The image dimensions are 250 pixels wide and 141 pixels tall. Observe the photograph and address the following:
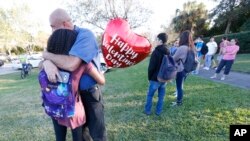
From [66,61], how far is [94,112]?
61 cm

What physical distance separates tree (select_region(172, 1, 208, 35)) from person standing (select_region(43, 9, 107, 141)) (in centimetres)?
3990

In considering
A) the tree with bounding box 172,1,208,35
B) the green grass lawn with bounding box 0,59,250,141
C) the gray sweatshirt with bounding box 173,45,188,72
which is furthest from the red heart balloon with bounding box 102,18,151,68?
the tree with bounding box 172,1,208,35

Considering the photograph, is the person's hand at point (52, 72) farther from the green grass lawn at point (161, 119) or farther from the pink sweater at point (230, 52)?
the pink sweater at point (230, 52)

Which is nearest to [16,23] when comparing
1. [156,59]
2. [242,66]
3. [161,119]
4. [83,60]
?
[242,66]

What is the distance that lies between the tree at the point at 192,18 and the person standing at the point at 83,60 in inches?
1571

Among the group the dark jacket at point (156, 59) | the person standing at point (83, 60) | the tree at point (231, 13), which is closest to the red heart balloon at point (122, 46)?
the person standing at point (83, 60)

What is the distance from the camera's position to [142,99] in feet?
19.6

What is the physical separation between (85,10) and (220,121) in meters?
26.4

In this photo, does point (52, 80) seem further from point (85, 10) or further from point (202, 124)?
point (85, 10)

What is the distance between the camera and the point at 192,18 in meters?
41.9

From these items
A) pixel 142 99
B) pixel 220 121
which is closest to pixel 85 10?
pixel 142 99

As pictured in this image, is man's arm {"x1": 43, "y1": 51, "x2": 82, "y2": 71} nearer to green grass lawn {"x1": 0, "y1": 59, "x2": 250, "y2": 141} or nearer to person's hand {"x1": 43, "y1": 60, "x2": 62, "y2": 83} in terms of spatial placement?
person's hand {"x1": 43, "y1": 60, "x2": 62, "y2": 83}

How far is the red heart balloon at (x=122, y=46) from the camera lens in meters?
2.29

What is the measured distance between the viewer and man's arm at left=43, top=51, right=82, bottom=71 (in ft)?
6.57
